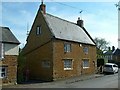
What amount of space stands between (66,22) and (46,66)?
37.1ft

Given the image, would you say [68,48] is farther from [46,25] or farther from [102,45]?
[102,45]

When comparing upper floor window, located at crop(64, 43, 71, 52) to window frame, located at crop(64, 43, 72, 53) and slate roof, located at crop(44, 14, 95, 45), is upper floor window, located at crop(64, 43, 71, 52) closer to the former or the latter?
window frame, located at crop(64, 43, 72, 53)

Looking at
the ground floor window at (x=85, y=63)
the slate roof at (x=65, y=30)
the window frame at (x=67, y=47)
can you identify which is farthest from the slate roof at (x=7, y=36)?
the ground floor window at (x=85, y=63)

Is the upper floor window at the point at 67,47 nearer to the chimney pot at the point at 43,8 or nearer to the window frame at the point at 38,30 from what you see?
the window frame at the point at 38,30

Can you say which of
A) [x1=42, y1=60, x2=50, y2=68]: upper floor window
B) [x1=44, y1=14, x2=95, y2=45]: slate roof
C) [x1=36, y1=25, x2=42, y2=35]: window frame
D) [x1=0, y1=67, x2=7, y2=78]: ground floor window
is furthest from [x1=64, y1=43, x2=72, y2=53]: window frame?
[x1=0, y1=67, x2=7, y2=78]: ground floor window

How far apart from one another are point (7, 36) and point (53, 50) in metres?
7.06

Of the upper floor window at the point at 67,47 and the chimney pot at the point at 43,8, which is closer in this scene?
the upper floor window at the point at 67,47

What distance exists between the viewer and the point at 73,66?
37500mm

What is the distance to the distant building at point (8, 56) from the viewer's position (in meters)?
26.8

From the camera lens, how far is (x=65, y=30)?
129ft

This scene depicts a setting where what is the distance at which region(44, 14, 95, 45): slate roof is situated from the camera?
35772 mm

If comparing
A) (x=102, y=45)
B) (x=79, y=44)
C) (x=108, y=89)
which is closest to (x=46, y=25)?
(x=79, y=44)

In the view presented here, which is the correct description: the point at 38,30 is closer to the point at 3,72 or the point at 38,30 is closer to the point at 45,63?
the point at 45,63

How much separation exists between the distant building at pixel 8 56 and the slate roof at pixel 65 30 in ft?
24.4
